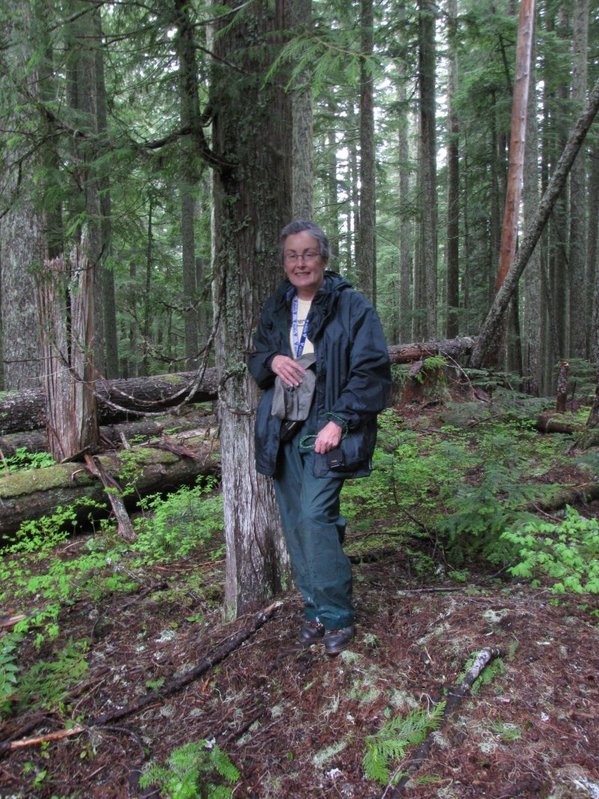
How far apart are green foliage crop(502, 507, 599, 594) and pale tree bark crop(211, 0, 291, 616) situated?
1616 millimetres

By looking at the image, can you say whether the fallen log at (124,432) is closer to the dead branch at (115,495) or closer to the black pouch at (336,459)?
the dead branch at (115,495)

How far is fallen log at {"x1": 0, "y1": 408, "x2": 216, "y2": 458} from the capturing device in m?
7.32

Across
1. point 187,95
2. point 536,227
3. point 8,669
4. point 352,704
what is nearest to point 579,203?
point 536,227

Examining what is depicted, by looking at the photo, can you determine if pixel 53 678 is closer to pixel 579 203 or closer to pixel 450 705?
pixel 450 705

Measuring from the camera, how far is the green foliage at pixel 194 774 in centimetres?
228

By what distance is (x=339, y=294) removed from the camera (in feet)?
9.87

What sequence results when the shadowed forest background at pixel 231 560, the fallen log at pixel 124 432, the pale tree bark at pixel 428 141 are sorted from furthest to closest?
the pale tree bark at pixel 428 141, the fallen log at pixel 124 432, the shadowed forest background at pixel 231 560

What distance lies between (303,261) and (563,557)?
8.08ft

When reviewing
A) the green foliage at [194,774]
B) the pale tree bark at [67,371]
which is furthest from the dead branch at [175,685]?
the pale tree bark at [67,371]

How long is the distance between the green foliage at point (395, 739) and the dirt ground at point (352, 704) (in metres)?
0.04

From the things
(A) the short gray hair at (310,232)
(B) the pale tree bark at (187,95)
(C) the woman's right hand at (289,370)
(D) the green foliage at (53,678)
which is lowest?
(D) the green foliage at (53,678)

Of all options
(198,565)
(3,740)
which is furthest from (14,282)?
(3,740)

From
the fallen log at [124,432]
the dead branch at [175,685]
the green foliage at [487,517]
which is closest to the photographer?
the dead branch at [175,685]

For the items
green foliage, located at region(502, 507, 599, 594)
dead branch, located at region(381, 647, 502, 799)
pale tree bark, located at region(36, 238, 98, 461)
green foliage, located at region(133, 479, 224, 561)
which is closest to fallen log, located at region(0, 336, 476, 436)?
pale tree bark, located at region(36, 238, 98, 461)
